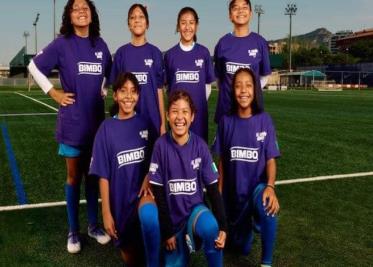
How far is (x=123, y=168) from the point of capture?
10.9ft

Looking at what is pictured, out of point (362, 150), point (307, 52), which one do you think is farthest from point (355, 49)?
point (362, 150)

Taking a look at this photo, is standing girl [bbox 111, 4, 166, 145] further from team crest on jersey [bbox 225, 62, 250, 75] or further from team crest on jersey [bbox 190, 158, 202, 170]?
team crest on jersey [bbox 190, 158, 202, 170]

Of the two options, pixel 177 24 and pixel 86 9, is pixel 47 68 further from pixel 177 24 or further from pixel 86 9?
pixel 177 24

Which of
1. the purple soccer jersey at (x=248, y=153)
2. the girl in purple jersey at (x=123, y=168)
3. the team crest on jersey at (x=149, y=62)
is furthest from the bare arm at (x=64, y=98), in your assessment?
the purple soccer jersey at (x=248, y=153)

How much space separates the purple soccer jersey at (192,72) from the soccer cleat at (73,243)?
58.1 inches

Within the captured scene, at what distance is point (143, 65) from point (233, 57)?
880 millimetres

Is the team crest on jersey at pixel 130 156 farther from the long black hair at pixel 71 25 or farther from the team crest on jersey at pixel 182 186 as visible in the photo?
the long black hair at pixel 71 25

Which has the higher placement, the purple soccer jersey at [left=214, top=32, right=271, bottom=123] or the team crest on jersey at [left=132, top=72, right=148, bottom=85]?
the purple soccer jersey at [left=214, top=32, right=271, bottom=123]

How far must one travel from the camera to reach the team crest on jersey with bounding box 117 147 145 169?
331 centimetres

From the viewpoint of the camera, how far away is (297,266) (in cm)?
343

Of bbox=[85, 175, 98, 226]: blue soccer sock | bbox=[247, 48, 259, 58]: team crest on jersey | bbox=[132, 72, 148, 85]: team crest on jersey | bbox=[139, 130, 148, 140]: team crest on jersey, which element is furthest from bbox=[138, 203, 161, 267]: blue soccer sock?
bbox=[247, 48, 259, 58]: team crest on jersey

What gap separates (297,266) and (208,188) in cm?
98

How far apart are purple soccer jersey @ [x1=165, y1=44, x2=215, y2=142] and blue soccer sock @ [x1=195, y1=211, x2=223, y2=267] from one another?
156cm

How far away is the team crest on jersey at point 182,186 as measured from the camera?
312cm
